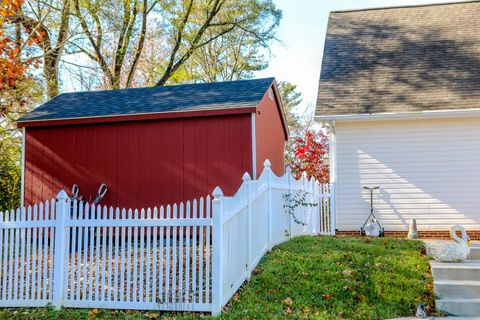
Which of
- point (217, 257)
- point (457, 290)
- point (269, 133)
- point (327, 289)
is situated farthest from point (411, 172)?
point (217, 257)

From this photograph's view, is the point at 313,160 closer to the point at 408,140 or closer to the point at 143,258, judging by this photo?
the point at 408,140

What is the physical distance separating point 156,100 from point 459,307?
788 centimetres

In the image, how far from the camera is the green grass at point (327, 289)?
17.3 ft

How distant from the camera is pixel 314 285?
589cm

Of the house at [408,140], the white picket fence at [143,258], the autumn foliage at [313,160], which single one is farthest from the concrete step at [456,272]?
the autumn foliage at [313,160]

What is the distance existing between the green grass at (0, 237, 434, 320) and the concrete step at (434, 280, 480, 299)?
13cm

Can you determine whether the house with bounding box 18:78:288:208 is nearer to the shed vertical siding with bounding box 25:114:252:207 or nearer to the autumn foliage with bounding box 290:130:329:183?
the shed vertical siding with bounding box 25:114:252:207

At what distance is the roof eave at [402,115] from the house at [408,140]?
2cm

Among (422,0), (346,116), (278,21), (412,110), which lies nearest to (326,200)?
(346,116)

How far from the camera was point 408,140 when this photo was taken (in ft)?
32.4

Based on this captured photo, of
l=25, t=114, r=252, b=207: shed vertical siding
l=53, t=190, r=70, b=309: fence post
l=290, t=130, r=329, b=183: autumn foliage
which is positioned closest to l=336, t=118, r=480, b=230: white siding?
l=25, t=114, r=252, b=207: shed vertical siding

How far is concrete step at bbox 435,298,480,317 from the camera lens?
545 cm

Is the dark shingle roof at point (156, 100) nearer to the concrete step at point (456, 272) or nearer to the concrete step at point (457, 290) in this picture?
the concrete step at point (456, 272)

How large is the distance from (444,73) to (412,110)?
1.77m
